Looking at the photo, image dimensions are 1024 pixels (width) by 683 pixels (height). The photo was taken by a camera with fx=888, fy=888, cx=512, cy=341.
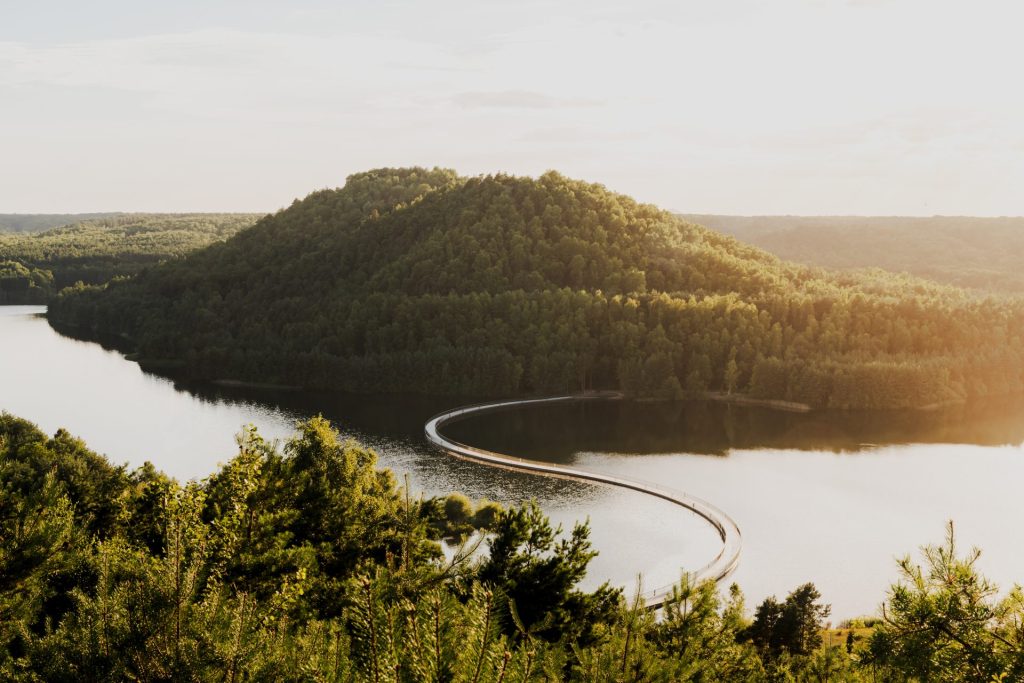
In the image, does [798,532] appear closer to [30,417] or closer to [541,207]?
[30,417]

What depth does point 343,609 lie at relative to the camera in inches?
561

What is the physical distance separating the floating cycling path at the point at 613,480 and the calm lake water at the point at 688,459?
96 centimetres

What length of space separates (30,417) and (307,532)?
227ft

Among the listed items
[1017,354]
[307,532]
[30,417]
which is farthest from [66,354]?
[1017,354]

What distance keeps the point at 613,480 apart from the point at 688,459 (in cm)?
1085

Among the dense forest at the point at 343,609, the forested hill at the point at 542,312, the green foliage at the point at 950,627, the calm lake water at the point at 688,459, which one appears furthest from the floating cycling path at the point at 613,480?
the green foliage at the point at 950,627

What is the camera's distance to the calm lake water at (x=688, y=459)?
49.9m

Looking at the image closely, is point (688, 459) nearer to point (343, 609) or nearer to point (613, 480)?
point (613, 480)

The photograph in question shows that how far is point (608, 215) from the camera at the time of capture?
13650 cm

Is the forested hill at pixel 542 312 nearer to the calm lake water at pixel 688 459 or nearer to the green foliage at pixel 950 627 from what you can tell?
the calm lake water at pixel 688 459

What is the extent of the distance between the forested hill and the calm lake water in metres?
5.86

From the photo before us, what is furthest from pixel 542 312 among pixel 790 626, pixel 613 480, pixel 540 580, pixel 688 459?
pixel 540 580

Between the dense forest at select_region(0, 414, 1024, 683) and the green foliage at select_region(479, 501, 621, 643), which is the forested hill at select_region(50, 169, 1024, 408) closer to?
the dense forest at select_region(0, 414, 1024, 683)

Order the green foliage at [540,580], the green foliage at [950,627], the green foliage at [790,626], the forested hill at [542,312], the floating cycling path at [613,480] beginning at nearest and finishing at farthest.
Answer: the green foliage at [950,627], the green foliage at [540,580], the green foliage at [790,626], the floating cycling path at [613,480], the forested hill at [542,312]
